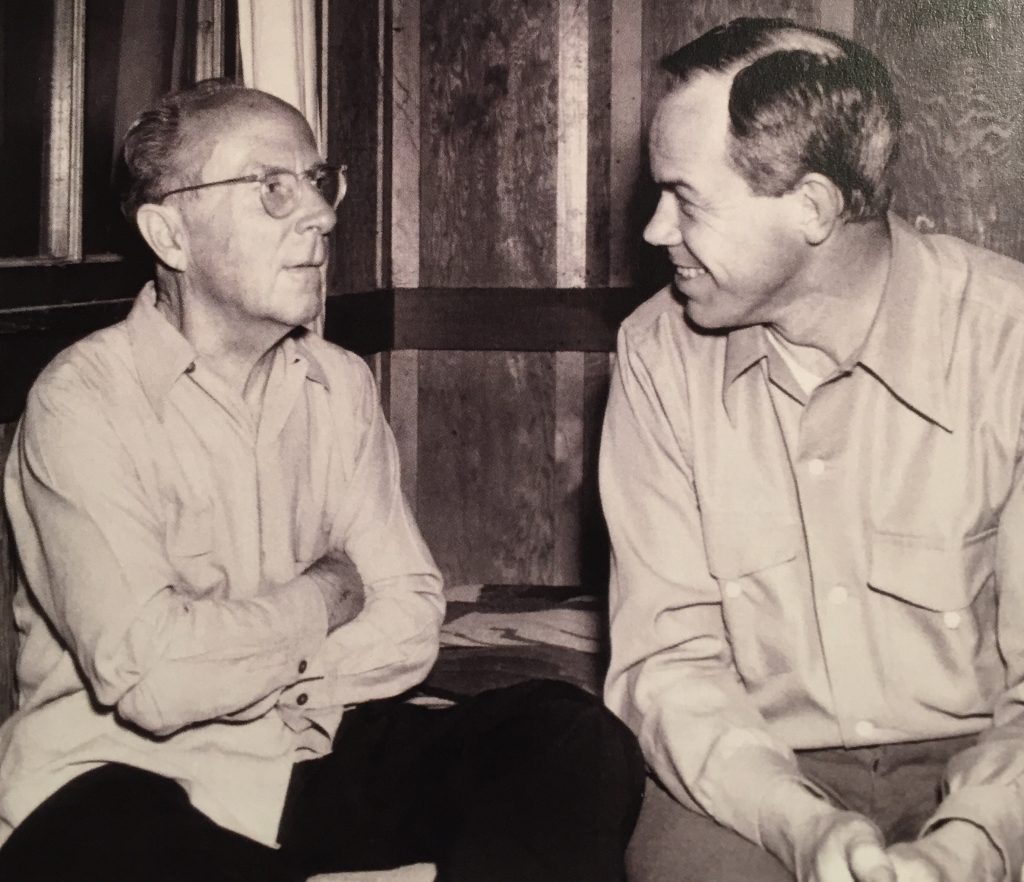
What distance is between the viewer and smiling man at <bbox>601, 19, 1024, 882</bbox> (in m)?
2.12

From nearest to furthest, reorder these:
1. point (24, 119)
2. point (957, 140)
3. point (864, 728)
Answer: point (864, 728) → point (24, 119) → point (957, 140)

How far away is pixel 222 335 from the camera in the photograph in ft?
8.21

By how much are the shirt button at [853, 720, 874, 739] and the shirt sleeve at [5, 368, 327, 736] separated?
1.01 meters

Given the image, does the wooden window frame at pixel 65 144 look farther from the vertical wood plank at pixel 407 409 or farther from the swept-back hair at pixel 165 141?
the vertical wood plank at pixel 407 409

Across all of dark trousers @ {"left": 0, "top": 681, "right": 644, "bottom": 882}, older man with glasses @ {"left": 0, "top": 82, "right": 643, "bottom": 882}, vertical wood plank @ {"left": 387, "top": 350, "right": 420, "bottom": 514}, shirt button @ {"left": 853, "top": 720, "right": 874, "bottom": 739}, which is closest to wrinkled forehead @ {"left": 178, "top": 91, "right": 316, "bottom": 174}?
older man with glasses @ {"left": 0, "top": 82, "right": 643, "bottom": 882}

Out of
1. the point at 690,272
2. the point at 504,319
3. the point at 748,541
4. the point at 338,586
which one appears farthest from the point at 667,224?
the point at 504,319

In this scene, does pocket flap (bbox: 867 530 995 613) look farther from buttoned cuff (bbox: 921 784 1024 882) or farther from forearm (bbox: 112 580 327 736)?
forearm (bbox: 112 580 327 736)

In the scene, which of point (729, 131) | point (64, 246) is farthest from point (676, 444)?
point (64, 246)

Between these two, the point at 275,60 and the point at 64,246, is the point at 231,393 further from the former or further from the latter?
the point at 275,60

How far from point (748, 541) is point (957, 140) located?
9.26 feet

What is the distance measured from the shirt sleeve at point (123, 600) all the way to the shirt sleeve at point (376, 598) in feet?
0.34

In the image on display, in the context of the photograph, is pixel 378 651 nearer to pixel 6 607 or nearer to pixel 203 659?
pixel 203 659

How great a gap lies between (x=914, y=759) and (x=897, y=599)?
0.95 ft

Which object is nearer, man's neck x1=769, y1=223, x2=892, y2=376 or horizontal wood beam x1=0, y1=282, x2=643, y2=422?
man's neck x1=769, y1=223, x2=892, y2=376
